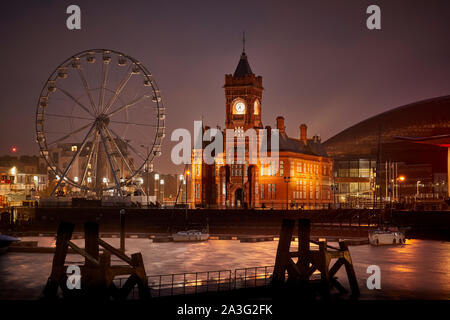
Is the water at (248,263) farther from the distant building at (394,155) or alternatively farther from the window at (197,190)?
the distant building at (394,155)

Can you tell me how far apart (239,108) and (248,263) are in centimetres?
6562

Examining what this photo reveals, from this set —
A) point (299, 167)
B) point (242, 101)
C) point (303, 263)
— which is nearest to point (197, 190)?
point (242, 101)

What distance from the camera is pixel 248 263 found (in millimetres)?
42938

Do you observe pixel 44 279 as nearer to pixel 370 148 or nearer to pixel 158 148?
pixel 158 148

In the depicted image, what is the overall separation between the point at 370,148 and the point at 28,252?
123 m

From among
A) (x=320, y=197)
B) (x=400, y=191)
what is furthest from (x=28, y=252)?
(x=400, y=191)

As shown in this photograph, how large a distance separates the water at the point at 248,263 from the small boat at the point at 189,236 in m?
1.15

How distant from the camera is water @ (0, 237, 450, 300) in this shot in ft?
108

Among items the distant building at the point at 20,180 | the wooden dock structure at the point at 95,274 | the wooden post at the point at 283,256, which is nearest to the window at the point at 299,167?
the distant building at the point at 20,180

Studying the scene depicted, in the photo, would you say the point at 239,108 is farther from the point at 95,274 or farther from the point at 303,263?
the point at 95,274

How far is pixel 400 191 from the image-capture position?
137 meters

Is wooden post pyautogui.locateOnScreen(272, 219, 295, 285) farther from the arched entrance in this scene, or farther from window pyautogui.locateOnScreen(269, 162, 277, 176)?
the arched entrance

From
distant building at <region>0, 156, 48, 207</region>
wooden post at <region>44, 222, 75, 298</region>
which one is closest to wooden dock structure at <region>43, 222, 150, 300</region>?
wooden post at <region>44, 222, 75, 298</region>
